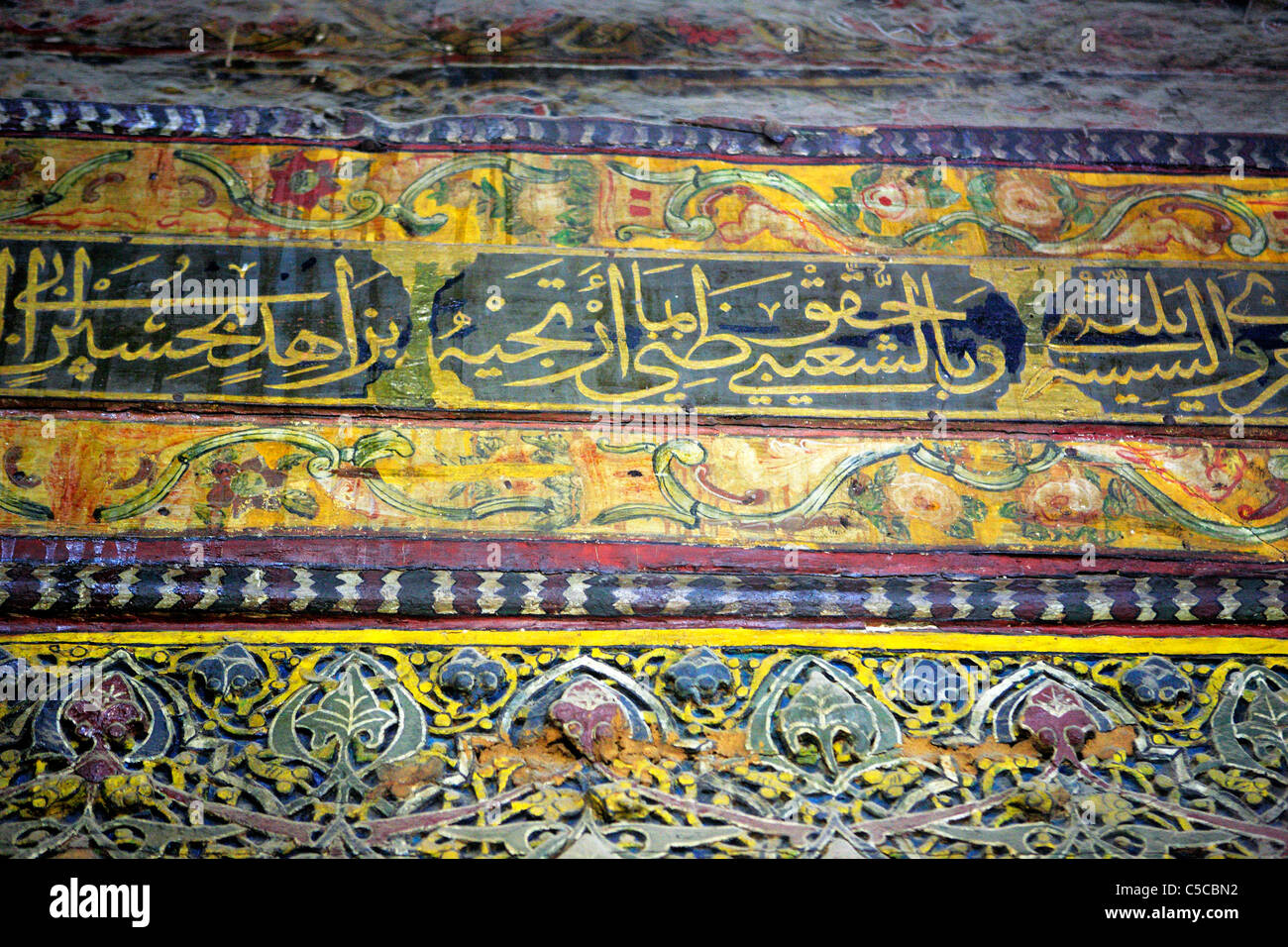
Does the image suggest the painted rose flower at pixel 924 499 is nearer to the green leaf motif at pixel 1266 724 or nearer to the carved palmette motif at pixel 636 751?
the carved palmette motif at pixel 636 751

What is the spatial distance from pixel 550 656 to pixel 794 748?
2.25 feet

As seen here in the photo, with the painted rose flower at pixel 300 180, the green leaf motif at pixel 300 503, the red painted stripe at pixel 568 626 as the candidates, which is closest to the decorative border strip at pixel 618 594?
the red painted stripe at pixel 568 626

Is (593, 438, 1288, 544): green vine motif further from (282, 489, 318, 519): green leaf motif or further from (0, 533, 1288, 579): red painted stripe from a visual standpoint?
(282, 489, 318, 519): green leaf motif

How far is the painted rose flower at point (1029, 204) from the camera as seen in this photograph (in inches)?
178

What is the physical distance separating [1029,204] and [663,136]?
1260 millimetres

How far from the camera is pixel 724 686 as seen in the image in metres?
3.58

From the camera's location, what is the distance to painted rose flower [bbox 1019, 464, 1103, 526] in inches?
156

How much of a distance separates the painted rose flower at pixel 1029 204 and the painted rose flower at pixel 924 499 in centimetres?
106

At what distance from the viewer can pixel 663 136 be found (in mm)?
4648

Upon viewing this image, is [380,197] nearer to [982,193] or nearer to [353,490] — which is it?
[353,490]

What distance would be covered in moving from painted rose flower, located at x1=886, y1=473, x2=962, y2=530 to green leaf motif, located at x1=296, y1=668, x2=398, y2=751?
1.58 meters

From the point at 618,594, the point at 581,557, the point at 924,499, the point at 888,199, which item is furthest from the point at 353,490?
the point at 888,199

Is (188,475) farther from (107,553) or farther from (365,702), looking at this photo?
(365,702)

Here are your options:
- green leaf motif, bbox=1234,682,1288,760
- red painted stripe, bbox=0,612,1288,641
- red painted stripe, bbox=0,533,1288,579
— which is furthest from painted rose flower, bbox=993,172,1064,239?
green leaf motif, bbox=1234,682,1288,760
